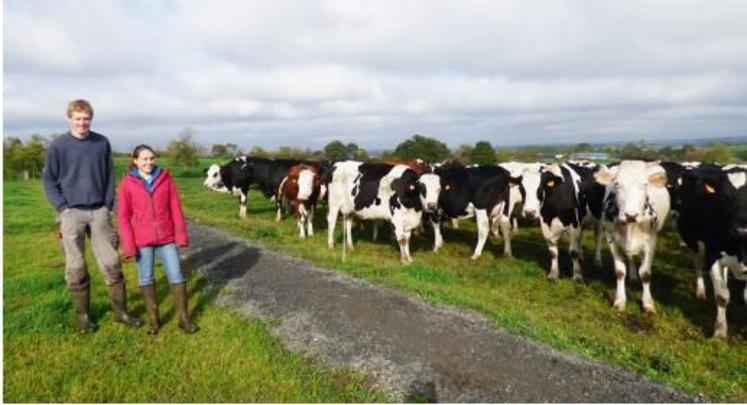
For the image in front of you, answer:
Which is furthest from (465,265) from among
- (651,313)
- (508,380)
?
(508,380)

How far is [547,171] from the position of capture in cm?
1256

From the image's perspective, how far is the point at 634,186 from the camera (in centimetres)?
884

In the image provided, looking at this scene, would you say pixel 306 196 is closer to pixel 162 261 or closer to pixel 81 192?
pixel 162 261

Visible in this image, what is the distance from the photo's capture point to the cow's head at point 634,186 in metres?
8.59

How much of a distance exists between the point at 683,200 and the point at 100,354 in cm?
979

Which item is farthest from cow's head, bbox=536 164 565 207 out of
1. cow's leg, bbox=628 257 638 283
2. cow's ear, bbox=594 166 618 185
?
cow's leg, bbox=628 257 638 283

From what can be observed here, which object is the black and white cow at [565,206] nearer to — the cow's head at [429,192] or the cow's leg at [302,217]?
the cow's head at [429,192]

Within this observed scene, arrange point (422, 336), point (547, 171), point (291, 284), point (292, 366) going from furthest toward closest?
1. point (547, 171)
2. point (291, 284)
3. point (422, 336)
4. point (292, 366)

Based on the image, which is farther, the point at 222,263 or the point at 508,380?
the point at 222,263

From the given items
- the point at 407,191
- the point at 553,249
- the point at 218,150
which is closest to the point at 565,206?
the point at 553,249

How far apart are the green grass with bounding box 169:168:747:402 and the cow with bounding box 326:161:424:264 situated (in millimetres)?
796

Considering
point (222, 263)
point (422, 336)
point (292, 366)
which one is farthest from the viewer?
point (222, 263)

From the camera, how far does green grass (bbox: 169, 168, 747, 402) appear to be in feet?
22.0

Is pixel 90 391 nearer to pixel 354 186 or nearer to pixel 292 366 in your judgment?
pixel 292 366
